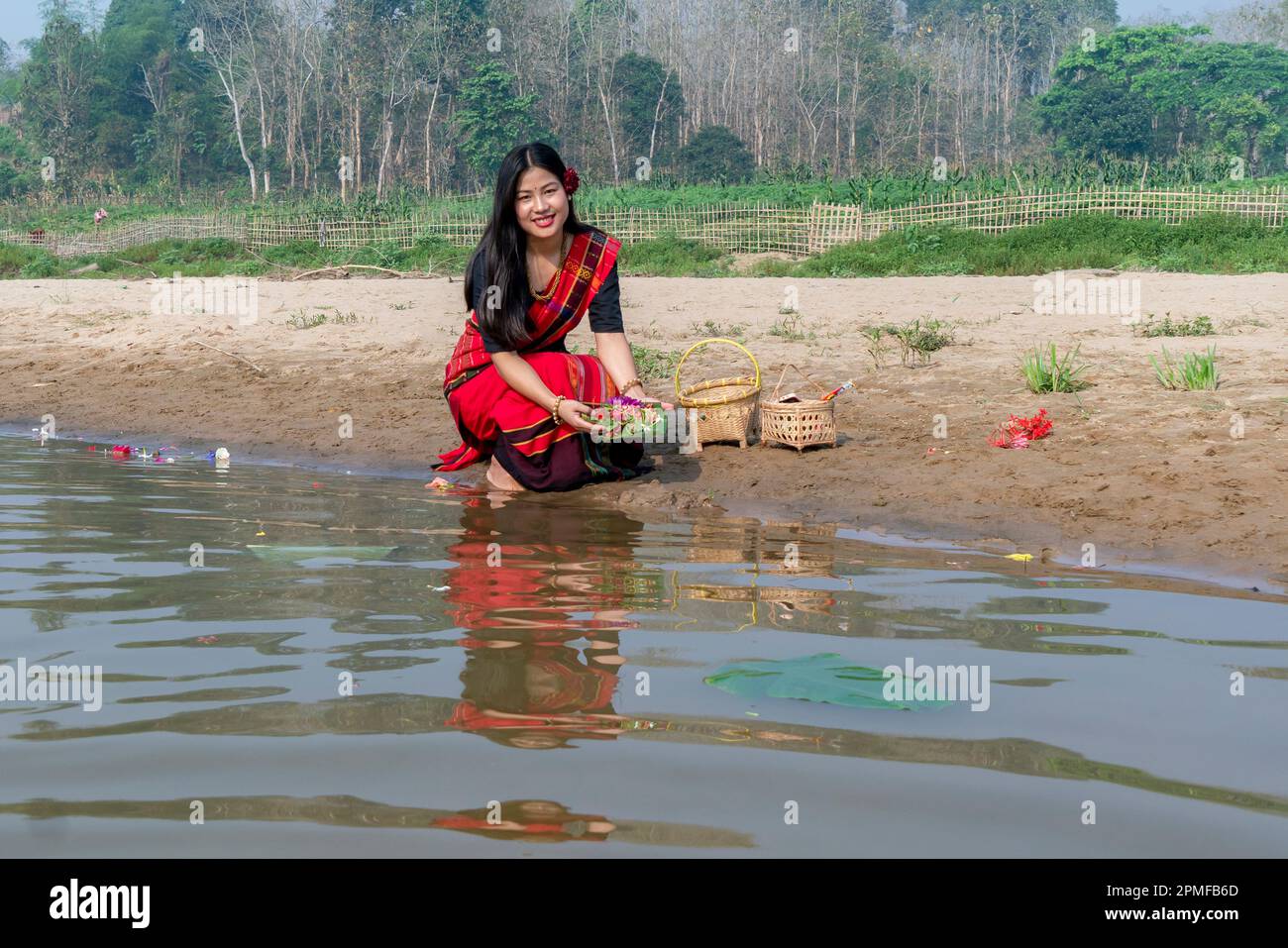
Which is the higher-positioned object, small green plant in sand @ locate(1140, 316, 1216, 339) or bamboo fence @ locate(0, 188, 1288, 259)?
bamboo fence @ locate(0, 188, 1288, 259)

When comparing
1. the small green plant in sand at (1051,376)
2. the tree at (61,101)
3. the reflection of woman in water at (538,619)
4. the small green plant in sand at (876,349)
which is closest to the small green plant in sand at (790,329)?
A: the small green plant in sand at (876,349)

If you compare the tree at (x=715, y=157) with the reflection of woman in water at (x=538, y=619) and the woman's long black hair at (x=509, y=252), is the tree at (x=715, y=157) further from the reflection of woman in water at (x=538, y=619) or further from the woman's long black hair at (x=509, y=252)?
the reflection of woman in water at (x=538, y=619)

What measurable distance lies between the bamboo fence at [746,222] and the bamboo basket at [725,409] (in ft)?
45.7

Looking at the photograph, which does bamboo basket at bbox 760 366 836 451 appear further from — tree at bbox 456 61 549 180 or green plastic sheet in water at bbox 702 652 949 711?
tree at bbox 456 61 549 180

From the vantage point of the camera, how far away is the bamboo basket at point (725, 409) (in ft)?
23.4

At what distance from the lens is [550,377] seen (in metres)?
6.50

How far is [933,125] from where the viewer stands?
5644 centimetres

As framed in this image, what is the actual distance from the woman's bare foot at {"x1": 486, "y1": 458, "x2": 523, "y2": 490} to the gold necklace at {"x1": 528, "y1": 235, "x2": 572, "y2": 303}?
0.93m

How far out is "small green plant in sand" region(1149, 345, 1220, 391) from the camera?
25.0ft

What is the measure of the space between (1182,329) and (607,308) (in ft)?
15.9

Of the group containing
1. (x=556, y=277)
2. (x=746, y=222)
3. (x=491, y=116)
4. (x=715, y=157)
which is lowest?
(x=556, y=277)

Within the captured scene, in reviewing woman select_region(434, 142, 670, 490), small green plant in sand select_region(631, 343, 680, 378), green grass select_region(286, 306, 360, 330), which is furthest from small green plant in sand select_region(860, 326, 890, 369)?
green grass select_region(286, 306, 360, 330)

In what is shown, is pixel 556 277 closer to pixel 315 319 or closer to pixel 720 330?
pixel 720 330

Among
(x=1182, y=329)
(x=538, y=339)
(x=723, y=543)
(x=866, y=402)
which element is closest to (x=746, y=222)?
(x=1182, y=329)
